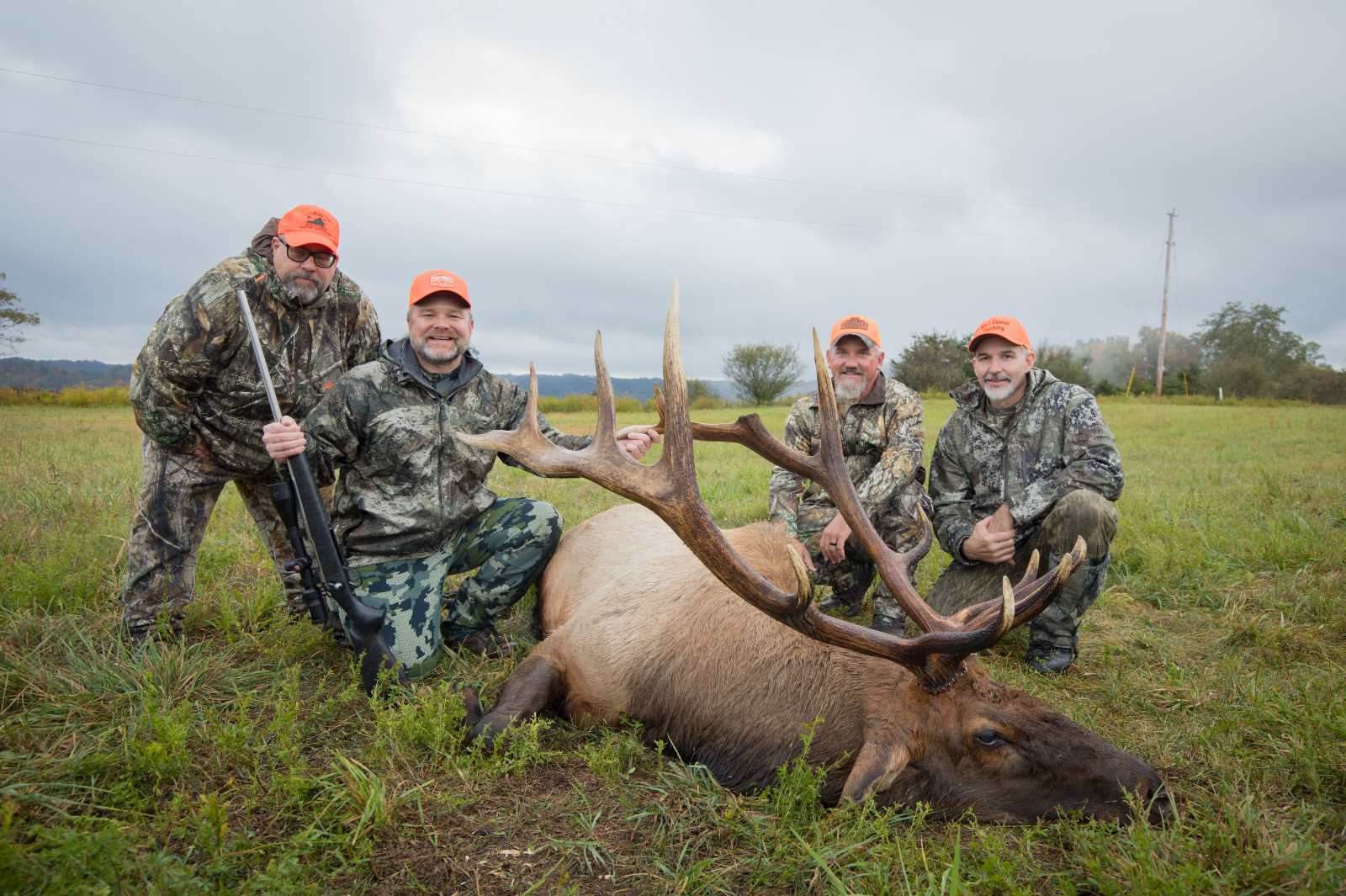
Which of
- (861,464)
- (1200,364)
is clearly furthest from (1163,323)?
(861,464)

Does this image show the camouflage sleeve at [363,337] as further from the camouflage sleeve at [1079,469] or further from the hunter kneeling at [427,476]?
the camouflage sleeve at [1079,469]

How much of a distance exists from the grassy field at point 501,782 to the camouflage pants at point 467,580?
9.7 inches

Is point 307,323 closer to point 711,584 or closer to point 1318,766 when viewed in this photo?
point 711,584

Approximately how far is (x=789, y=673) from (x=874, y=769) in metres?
0.55

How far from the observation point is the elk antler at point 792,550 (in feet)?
9.27

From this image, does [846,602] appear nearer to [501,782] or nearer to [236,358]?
[501,782]

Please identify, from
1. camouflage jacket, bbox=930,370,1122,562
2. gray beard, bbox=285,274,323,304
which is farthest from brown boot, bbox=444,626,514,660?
camouflage jacket, bbox=930,370,1122,562

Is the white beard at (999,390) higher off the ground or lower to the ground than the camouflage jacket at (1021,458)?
higher

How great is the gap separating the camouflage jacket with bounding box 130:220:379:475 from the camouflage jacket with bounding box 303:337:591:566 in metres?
0.46

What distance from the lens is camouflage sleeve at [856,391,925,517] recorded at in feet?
16.4

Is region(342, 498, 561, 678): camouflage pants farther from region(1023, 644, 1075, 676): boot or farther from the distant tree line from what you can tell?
the distant tree line

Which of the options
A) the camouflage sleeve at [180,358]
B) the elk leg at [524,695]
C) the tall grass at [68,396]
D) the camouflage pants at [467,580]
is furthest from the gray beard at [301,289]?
the tall grass at [68,396]

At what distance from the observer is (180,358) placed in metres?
4.00

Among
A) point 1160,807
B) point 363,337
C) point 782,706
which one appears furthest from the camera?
point 363,337
